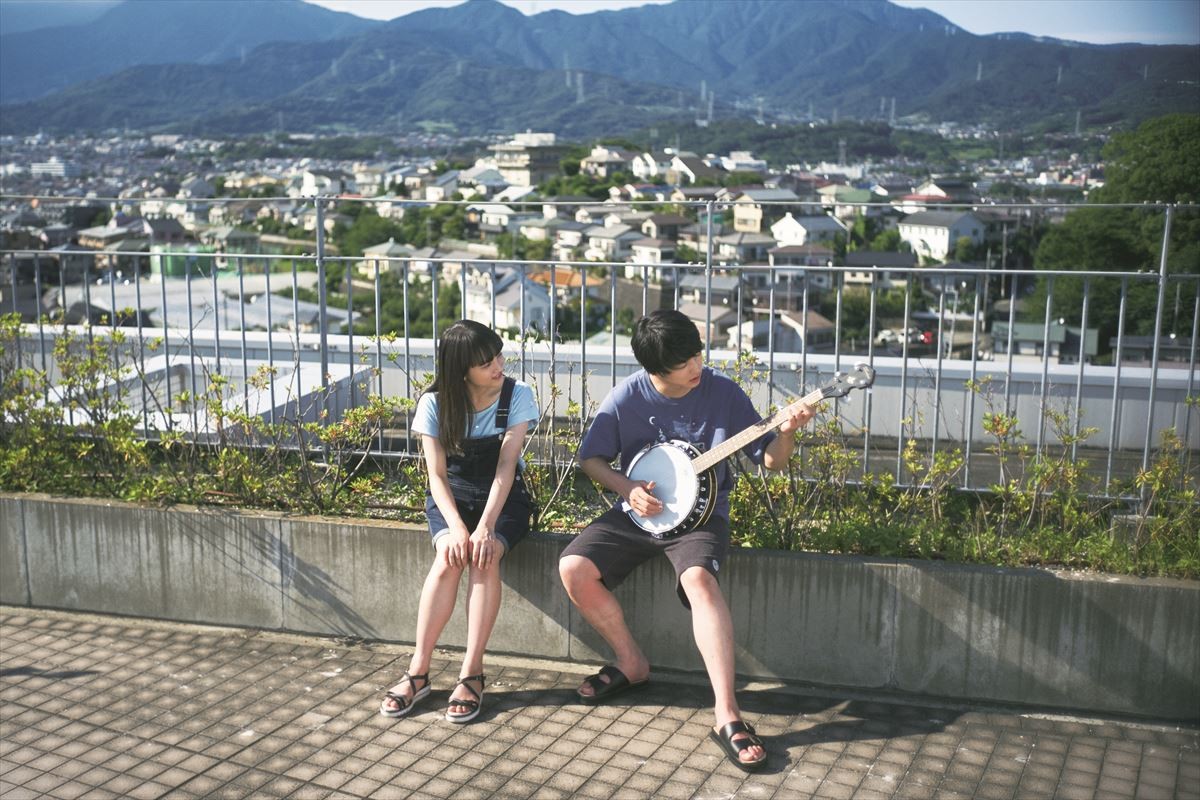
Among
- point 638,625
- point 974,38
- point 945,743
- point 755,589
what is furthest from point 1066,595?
point 974,38

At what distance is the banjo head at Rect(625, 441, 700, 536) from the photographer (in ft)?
14.3

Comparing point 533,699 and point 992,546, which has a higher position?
point 992,546

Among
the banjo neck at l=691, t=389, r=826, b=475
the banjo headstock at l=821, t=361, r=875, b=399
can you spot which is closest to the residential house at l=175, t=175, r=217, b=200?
the banjo neck at l=691, t=389, r=826, b=475

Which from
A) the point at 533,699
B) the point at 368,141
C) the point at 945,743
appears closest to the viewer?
the point at 945,743

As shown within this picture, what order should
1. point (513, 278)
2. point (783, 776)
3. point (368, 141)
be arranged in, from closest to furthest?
point (783, 776) < point (513, 278) < point (368, 141)

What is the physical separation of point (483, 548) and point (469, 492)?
1.06 feet

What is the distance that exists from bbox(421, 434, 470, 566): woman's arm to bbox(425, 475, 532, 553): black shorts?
0.12ft

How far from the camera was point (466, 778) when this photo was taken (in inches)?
151

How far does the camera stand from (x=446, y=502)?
14.8 ft

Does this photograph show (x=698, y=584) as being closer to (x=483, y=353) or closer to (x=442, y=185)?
(x=483, y=353)

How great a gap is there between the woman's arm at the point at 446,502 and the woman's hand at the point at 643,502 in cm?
63

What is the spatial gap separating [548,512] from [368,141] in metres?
197

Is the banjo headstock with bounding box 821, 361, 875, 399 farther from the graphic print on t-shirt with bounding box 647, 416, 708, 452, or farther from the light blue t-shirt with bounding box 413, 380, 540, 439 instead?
the light blue t-shirt with bounding box 413, 380, 540, 439

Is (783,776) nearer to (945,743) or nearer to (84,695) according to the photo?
(945,743)
